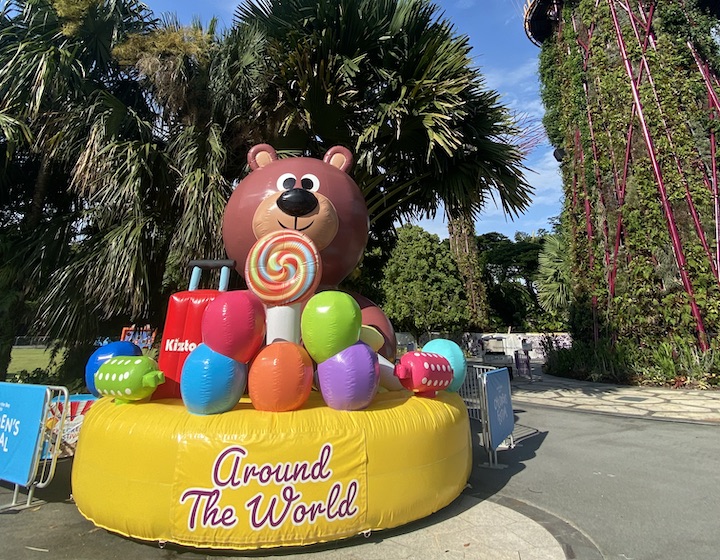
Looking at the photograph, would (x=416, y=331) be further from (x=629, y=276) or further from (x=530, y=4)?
(x=530, y=4)

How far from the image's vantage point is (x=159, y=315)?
7746 mm

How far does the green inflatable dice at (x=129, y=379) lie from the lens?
3.21m

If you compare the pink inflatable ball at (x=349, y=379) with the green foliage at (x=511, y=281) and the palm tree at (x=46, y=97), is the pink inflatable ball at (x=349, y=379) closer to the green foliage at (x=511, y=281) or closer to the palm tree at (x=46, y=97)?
the palm tree at (x=46, y=97)

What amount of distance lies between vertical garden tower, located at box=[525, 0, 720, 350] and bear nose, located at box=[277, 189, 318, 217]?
9.92m

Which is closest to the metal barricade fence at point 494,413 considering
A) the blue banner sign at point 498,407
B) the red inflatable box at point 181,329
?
the blue banner sign at point 498,407

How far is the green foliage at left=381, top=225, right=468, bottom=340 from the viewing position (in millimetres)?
18625

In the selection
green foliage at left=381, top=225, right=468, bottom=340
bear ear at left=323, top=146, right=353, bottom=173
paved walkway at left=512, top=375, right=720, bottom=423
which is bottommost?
paved walkway at left=512, top=375, right=720, bottom=423

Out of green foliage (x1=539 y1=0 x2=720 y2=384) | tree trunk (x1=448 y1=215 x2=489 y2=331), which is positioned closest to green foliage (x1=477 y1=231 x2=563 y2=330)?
tree trunk (x1=448 y1=215 x2=489 y2=331)

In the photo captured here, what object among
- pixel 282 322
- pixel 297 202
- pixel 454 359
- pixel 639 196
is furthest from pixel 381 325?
pixel 639 196

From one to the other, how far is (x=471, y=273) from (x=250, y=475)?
21.5 metres

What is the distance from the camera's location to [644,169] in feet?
36.7

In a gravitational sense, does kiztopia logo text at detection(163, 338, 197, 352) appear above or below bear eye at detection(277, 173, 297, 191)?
below

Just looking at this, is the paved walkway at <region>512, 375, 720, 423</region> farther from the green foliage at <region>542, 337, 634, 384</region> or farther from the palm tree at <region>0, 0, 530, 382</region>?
the palm tree at <region>0, 0, 530, 382</region>

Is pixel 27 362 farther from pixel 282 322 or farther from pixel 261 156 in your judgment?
pixel 282 322
